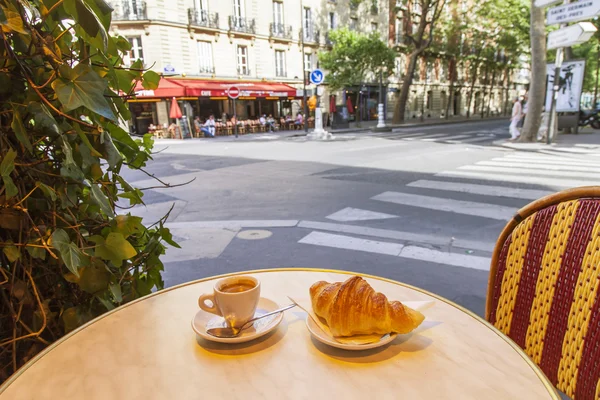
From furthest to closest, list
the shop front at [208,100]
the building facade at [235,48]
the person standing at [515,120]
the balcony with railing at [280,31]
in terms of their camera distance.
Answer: the balcony with railing at [280,31] → the building facade at [235,48] → the shop front at [208,100] → the person standing at [515,120]

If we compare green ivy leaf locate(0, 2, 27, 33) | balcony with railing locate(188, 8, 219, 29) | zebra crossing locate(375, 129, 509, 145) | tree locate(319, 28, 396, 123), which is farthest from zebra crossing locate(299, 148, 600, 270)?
balcony with railing locate(188, 8, 219, 29)

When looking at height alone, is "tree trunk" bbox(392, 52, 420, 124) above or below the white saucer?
above

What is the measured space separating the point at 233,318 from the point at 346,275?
21.7 inches

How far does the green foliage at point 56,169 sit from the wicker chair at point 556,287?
1365mm

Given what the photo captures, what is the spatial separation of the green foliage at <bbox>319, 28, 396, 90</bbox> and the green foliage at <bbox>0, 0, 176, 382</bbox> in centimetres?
2905

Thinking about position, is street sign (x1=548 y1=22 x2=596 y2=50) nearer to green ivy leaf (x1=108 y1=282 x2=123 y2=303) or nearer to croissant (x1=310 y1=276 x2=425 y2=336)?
croissant (x1=310 y1=276 x2=425 y2=336)

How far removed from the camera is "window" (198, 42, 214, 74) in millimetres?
26891

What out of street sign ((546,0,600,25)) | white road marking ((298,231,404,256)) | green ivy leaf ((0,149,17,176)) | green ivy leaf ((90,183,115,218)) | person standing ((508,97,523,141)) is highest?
street sign ((546,0,600,25))

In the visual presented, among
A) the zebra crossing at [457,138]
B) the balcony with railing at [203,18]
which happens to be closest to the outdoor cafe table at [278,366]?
the zebra crossing at [457,138]

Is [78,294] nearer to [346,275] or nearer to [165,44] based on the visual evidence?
[346,275]

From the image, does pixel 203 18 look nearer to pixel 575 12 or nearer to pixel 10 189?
pixel 575 12

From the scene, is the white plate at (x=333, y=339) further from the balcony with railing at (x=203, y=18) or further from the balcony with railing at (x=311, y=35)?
the balcony with railing at (x=311, y=35)

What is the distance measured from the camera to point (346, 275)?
151cm

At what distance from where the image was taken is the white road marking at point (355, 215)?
18.4 ft
